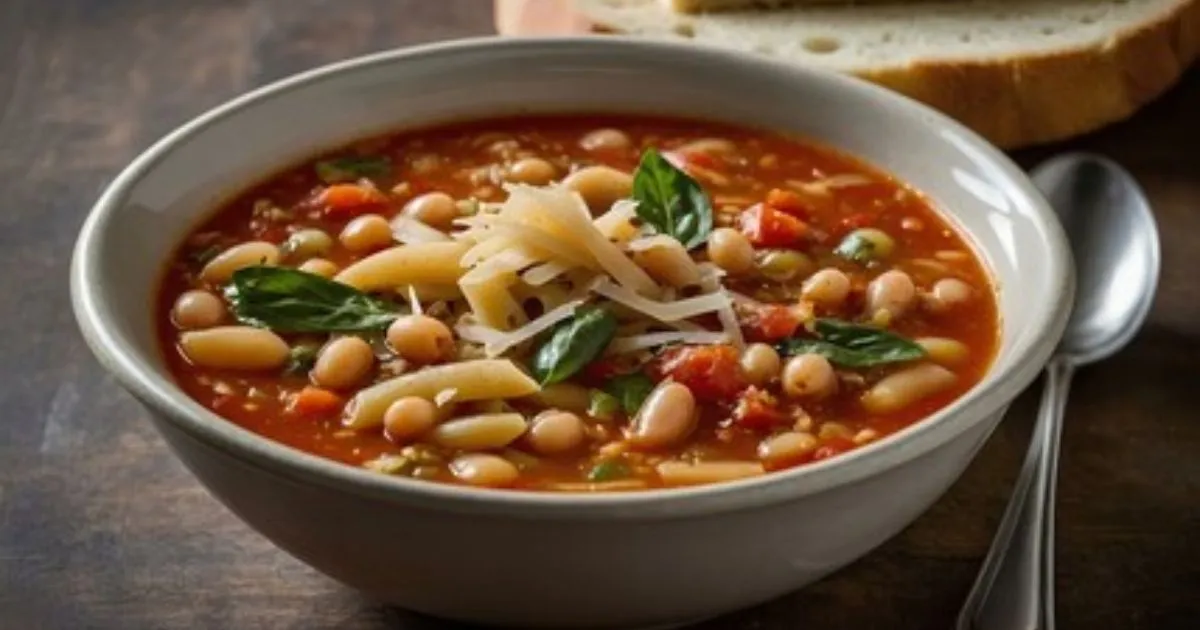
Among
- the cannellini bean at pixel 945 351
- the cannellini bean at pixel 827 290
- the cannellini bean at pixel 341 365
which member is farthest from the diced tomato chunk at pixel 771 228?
the cannellini bean at pixel 341 365

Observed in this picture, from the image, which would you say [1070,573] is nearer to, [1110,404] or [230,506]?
[1110,404]

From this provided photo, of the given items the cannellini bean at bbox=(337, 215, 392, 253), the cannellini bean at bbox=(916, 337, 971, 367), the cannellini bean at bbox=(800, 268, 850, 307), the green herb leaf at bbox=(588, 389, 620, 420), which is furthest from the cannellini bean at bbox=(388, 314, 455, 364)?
the cannellini bean at bbox=(916, 337, 971, 367)

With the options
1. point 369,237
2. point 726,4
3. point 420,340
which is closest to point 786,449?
point 420,340

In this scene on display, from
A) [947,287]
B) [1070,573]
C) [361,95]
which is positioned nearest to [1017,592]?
[1070,573]

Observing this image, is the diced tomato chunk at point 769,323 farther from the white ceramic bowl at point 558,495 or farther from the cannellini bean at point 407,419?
the cannellini bean at point 407,419

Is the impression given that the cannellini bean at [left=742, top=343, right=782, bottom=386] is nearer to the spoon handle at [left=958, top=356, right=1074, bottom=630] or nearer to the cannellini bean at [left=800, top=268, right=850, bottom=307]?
the cannellini bean at [left=800, top=268, right=850, bottom=307]

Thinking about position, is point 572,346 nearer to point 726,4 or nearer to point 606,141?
point 606,141
